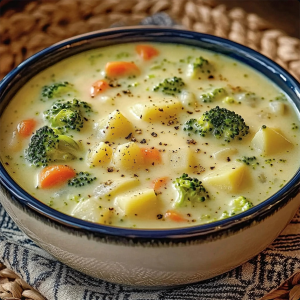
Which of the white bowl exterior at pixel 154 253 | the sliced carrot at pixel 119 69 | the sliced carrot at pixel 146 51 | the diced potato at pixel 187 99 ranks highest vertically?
the sliced carrot at pixel 146 51

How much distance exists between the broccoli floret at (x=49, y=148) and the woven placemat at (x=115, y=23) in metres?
1.38

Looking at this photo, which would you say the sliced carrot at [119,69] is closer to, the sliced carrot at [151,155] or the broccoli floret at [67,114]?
the broccoli floret at [67,114]

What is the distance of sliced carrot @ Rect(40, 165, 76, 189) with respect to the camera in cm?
249

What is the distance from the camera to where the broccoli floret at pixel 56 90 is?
309cm

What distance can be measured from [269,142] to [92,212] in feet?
3.16

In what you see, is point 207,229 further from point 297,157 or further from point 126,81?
point 126,81

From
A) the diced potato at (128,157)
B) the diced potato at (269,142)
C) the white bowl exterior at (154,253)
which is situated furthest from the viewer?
the diced potato at (269,142)

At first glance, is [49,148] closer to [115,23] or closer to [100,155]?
[100,155]

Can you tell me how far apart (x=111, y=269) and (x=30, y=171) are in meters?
0.66

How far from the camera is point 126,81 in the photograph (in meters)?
3.24

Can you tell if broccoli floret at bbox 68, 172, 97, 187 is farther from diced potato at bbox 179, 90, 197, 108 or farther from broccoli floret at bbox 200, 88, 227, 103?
broccoli floret at bbox 200, 88, 227, 103

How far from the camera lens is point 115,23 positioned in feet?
13.8

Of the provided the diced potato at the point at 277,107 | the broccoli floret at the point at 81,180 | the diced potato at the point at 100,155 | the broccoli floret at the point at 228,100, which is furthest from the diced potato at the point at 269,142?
the broccoli floret at the point at 81,180

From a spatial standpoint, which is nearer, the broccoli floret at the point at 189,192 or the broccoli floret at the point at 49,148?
the broccoli floret at the point at 189,192
